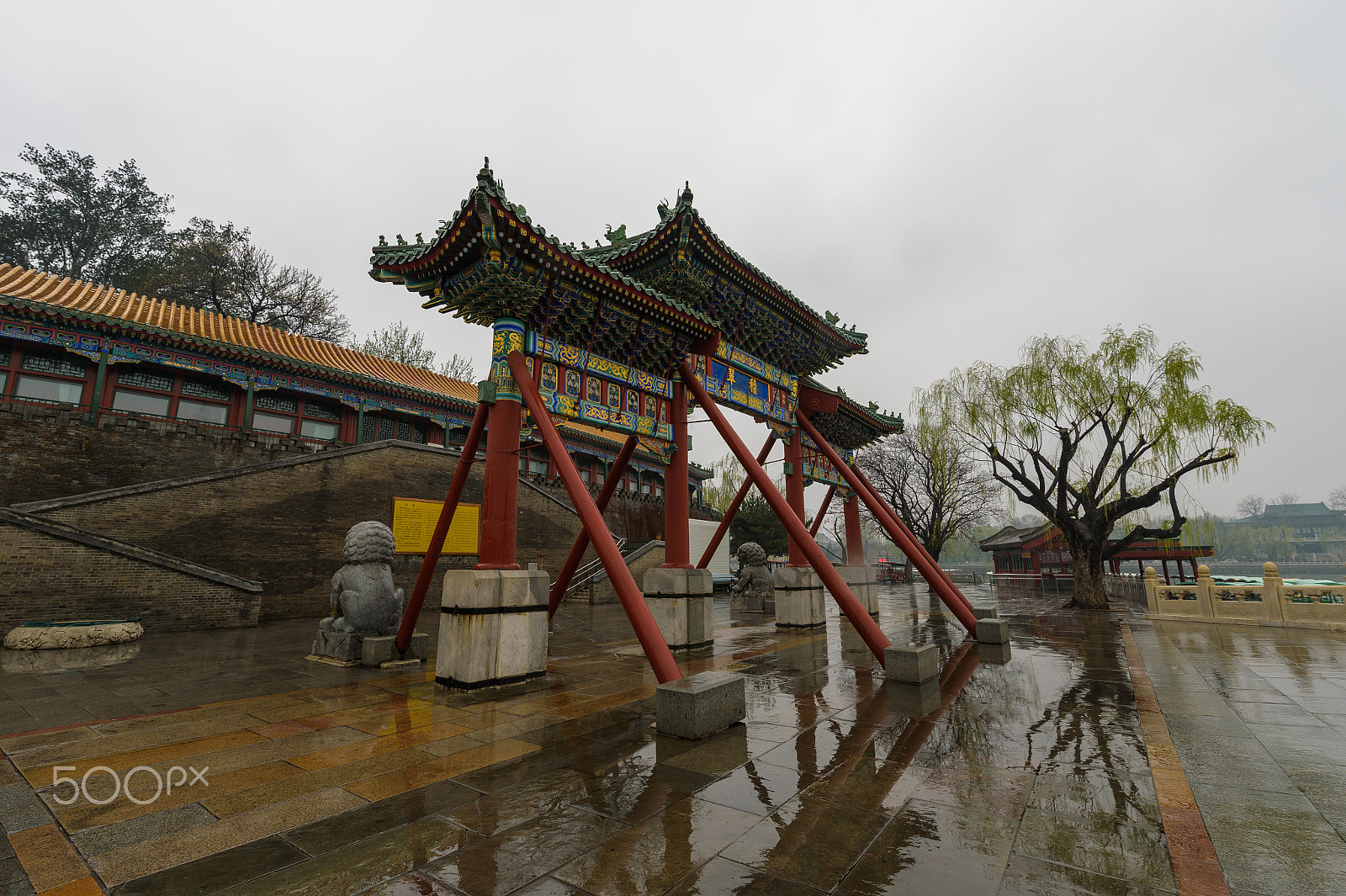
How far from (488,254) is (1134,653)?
1134 cm

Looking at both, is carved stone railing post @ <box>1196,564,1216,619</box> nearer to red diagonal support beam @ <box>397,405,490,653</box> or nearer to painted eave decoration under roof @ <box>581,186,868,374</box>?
painted eave decoration under roof @ <box>581,186,868,374</box>

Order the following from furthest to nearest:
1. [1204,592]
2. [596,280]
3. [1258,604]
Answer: [1204,592] → [1258,604] → [596,280]

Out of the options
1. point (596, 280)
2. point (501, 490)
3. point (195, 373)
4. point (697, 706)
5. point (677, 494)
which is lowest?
point (697, 706)

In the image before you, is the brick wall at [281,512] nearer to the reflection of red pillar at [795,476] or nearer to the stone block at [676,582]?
the stone block at [676,582]

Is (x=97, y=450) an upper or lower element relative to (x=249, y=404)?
lower

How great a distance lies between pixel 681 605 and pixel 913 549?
426 cm

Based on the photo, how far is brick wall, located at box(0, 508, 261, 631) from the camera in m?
10.0

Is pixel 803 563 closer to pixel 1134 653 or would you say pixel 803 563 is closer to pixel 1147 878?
pixel 1134 653

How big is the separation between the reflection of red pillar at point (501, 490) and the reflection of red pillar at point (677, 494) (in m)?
2.94

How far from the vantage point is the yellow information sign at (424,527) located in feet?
53.5

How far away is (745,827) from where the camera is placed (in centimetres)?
300

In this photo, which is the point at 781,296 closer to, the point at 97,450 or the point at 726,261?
the point at 726,261

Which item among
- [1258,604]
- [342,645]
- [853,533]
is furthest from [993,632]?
[342,645]

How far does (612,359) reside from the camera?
28.6 feet
